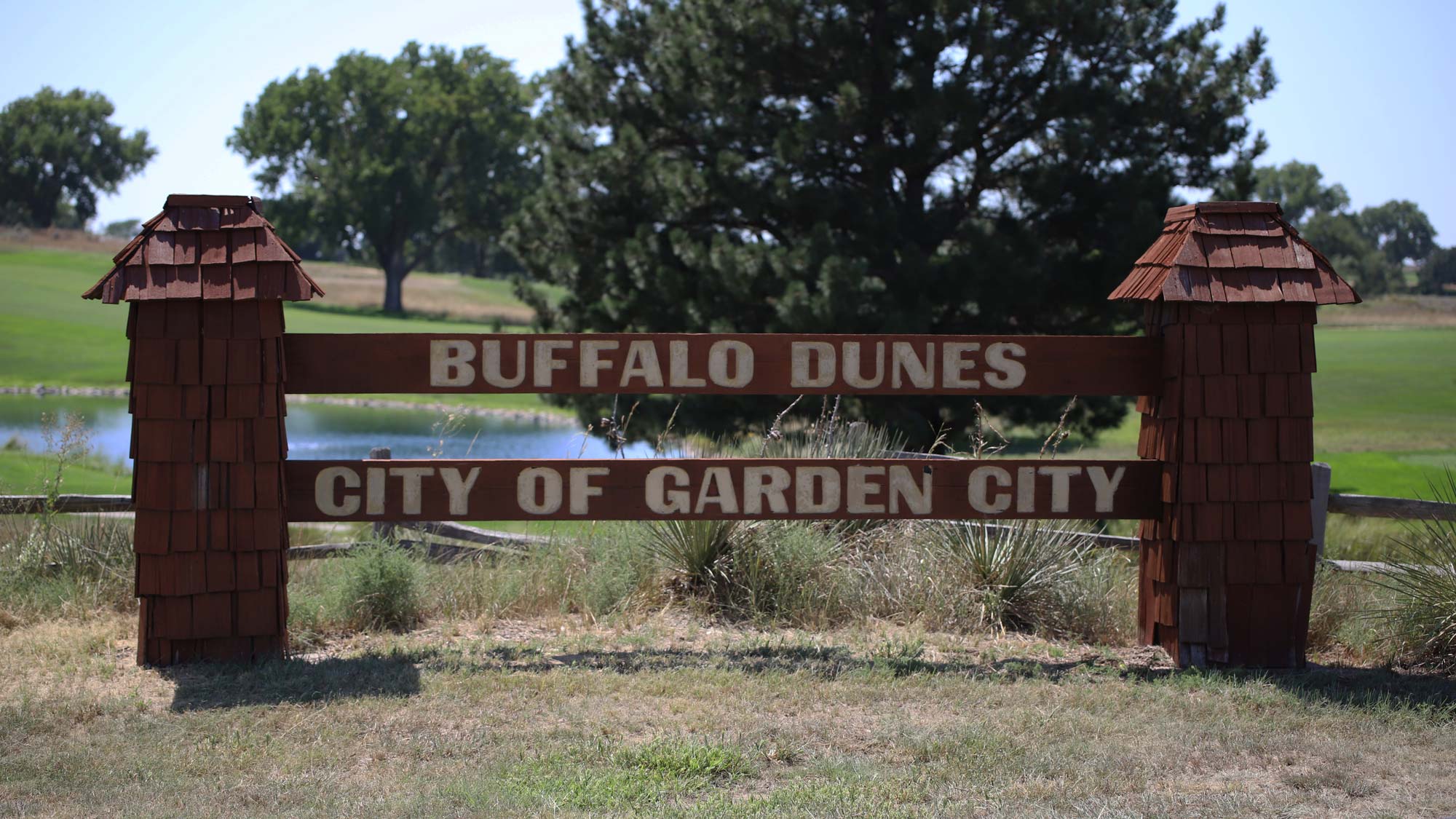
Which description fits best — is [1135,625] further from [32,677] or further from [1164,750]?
[32,677]

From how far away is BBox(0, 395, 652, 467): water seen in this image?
70.2ft

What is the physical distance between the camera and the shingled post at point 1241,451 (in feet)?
17.3

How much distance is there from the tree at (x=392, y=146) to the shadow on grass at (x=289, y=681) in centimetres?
5336

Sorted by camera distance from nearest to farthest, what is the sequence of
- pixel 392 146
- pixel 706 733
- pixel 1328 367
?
pixel 706 733 → pixel 1328 367 → pixel 392 146

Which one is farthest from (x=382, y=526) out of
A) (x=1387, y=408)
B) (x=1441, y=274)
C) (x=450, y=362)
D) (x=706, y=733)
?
(x=1441, y=274)

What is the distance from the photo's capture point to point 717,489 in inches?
215

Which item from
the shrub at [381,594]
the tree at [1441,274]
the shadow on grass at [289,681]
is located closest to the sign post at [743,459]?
the shadow on grass at [289,681]

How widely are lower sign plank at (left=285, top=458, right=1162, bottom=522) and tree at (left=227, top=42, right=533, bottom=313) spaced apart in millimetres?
53030

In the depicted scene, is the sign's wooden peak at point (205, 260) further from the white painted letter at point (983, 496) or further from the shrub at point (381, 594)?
the white painted letter at point (983, 496)

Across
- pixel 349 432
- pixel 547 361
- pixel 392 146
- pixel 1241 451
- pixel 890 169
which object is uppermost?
pixel 392 146

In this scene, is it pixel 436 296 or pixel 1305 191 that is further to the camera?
pixel 1305 191

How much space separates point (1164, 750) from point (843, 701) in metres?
1.20

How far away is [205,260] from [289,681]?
6.01ft

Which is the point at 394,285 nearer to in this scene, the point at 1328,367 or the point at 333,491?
the point at 1328,367
